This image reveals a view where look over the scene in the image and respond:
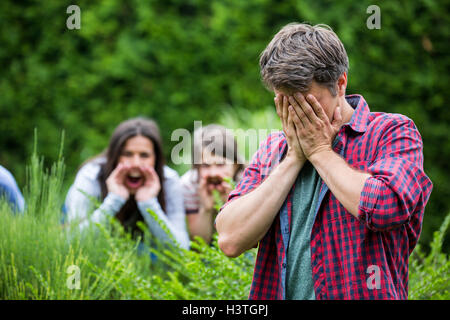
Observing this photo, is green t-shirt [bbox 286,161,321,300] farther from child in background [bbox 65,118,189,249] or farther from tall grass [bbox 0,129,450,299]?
child in background [bbox 65,118,189,249]

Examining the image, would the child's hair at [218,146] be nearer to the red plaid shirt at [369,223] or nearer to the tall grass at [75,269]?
the tall grass at [75,269]

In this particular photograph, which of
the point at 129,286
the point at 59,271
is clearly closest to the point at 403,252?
the point at 129,286

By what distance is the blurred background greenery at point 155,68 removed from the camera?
5.47 metres

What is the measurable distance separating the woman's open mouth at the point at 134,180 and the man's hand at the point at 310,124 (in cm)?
225

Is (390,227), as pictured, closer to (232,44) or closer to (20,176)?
(232,44)

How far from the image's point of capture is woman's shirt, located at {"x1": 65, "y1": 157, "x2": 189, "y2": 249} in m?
3.62

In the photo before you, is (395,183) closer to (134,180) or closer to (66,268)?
(66,268)

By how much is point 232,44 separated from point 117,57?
4.15 ft

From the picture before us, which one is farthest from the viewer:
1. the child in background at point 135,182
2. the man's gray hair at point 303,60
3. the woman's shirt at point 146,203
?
the child in background at point 135,182

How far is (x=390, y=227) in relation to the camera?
5.64 ft

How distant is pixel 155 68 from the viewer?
6.04 m

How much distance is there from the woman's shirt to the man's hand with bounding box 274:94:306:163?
5.66 ft

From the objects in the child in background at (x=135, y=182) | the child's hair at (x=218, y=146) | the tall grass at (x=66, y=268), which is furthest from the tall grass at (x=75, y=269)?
the child's hair at (x=218, y=146)

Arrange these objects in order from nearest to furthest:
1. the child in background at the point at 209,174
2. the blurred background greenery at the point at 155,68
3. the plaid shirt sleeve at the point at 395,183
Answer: the plaid shirt sleeve at the point at 395,183
the child in background at the point at 209,174
the blurred background greenery at the point at 155,68
